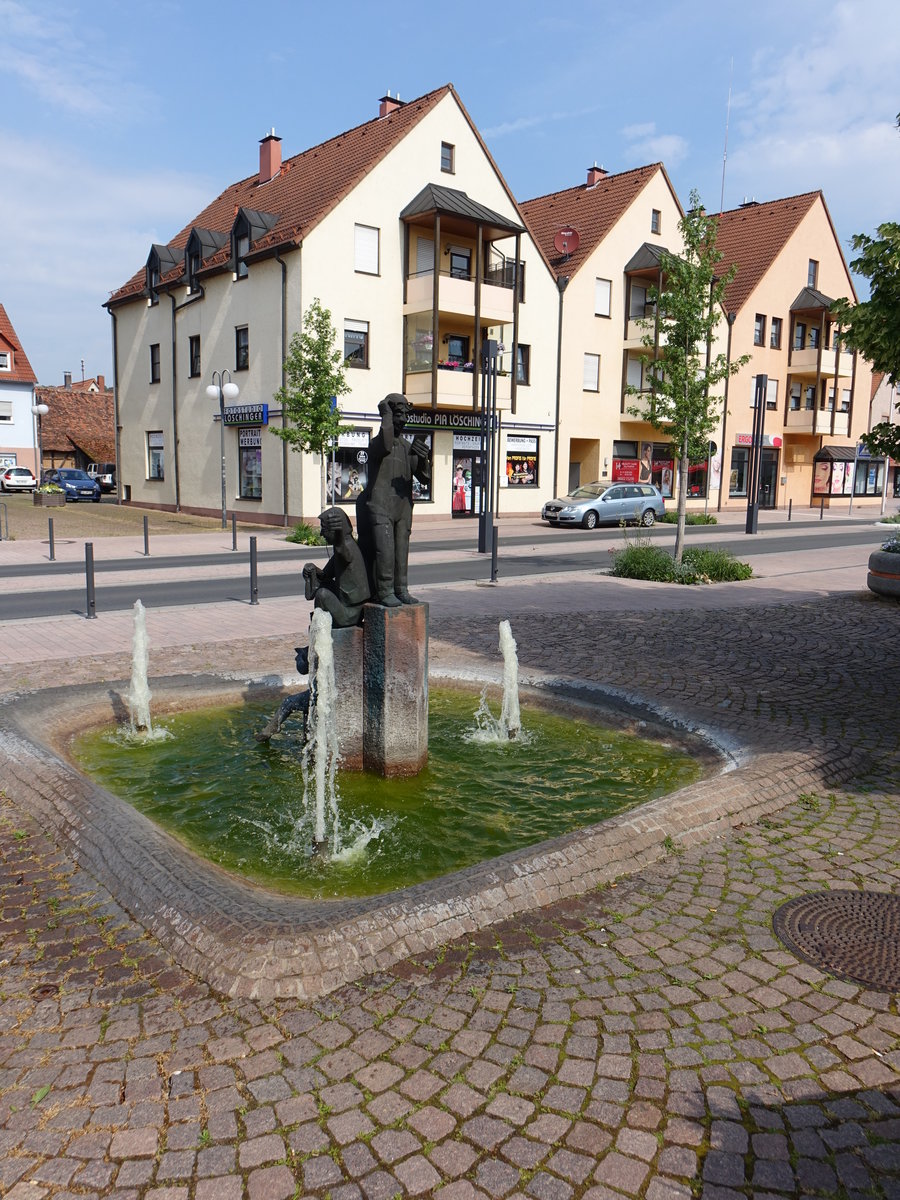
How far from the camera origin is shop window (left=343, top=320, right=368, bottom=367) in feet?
98.8

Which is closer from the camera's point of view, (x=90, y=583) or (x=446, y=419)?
(x=90, y=583)

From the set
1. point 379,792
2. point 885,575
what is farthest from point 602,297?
point 379,792

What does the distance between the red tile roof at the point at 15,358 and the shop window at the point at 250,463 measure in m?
35.4

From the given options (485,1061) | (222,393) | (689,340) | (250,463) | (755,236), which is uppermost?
(755,236)

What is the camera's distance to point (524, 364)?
35.6 m

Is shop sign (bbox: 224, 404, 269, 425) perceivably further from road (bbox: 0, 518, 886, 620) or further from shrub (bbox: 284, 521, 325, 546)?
road (bbox: 0, 518, 886, 620)

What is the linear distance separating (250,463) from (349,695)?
26.8 meters

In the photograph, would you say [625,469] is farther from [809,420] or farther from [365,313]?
[365,313]

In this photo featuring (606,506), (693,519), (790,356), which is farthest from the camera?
(790,356)

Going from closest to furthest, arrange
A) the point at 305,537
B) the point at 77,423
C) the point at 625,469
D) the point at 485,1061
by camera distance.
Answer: the point at 485,1061
the point at 305,537
the point at 625,469
the point at 77,423

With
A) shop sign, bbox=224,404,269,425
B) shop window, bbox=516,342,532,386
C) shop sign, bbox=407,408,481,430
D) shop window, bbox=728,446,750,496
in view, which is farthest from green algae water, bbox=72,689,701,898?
shop window, bbox=728,446,750,496

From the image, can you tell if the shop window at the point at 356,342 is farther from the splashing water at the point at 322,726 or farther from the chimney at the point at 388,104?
the splashing water at the point at 322,726

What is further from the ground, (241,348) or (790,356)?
(790,356)

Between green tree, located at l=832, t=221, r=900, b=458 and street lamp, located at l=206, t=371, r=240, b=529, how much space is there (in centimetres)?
2252
